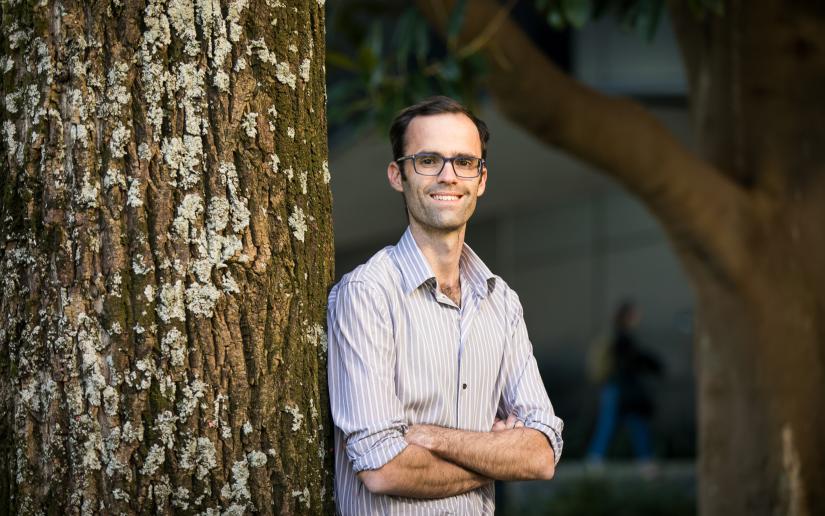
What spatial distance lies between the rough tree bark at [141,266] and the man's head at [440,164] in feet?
1.38

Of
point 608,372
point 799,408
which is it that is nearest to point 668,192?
point 799,408

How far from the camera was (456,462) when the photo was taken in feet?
→ 9.16

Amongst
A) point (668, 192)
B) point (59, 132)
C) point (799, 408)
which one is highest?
point (668, 192)

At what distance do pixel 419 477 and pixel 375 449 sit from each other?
0.13 metres

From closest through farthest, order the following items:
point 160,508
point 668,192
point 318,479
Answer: point 160,508
point 318,479
point 668,192

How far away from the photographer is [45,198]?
2.60m

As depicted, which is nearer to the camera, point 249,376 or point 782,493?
point 249,376

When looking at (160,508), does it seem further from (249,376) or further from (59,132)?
(59,132)

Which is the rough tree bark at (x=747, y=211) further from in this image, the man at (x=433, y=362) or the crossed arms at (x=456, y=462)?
the crossed arms at (x=456, y=462)

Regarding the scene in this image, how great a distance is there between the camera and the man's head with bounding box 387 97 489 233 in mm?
2938

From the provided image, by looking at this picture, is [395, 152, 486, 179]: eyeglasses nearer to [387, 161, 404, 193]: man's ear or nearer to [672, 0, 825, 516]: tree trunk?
[387, 161, 404, 193]: man's ear

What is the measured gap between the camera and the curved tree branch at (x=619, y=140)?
600 cm

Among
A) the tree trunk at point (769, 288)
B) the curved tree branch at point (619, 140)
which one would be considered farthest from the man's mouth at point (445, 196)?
the tree trunk at point (769, 288)

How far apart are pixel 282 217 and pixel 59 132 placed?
0.53 meters
